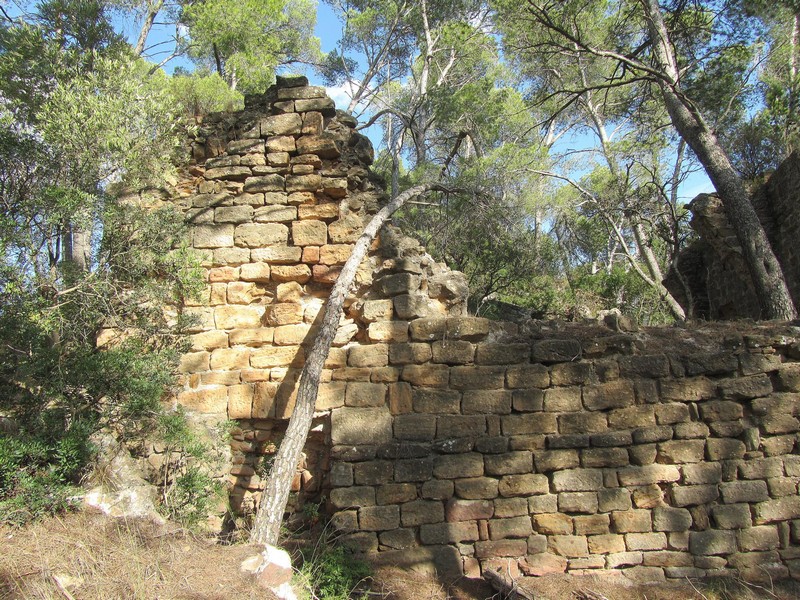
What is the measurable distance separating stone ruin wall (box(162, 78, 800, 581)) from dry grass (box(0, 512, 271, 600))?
1225mm

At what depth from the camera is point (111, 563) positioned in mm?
3354

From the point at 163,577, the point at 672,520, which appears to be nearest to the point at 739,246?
the point at 672,520

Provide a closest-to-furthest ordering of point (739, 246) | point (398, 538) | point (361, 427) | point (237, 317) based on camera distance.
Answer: point (398, 538), point (361, 427), point (237, 317), point (739, 246)

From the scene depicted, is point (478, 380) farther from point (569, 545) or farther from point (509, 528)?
point (569, 545)

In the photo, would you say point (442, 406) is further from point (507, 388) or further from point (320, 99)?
point (320, 99)

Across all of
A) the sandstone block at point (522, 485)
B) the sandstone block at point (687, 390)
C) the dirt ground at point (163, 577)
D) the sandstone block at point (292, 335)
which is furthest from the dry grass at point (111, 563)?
the sandstone block at point (687, 390)

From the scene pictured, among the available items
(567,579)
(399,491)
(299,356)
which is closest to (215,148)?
(299,356)

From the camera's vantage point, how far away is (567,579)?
455cm

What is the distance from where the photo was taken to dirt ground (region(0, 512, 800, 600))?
10.3 feet

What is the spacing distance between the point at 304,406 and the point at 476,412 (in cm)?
151

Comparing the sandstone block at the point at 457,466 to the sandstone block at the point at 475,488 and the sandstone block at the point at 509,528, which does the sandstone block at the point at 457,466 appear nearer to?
the sandstone block at the point at 475,488

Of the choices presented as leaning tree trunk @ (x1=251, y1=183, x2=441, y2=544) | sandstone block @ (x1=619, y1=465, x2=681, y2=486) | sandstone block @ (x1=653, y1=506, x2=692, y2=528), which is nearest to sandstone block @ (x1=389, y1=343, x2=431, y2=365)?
leaning tree trunk @ (x1=251, y1=183, x2=441, y2=544)

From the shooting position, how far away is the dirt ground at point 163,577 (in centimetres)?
313

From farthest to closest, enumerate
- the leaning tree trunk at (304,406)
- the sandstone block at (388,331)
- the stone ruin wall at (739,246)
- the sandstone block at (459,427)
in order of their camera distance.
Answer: the stone ruin wall at (739,246) → the sandstone block at (388,331) → the sandstone block at (459,427) → the leaning tree trunk at (304,406)
